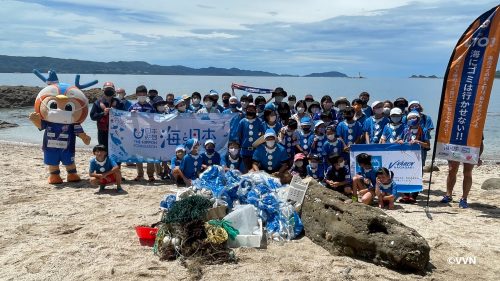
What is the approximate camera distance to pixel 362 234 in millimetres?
5918

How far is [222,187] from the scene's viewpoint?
732 centimetres

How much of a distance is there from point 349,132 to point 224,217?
3.96 m

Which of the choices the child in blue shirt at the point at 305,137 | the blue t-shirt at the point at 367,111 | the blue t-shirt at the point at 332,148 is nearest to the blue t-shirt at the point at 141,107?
the child in blue shirt at the point at 305,137

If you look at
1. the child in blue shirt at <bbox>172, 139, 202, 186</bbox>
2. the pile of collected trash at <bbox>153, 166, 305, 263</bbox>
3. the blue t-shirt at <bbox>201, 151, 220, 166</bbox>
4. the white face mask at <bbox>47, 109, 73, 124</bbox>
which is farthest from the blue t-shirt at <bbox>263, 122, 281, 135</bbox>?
the white face mask at <bbox>47, 109, 73, 124</bbox>

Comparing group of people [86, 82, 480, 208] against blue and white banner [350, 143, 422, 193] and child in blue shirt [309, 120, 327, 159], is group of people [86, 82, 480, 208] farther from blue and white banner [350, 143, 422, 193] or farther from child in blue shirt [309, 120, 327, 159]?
blue and white banner [350, 143, 422, 193]

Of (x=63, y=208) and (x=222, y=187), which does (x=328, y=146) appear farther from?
(x=63, y=208)

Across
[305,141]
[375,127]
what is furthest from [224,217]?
[375,127]

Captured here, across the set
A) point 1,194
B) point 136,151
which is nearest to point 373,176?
point 136,151

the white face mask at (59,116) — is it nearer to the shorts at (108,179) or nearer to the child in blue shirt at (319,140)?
the shorts at (108,179)

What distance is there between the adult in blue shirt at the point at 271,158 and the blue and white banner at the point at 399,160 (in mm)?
1357

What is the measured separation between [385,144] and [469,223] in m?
2.16

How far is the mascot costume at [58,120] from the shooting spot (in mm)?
9727

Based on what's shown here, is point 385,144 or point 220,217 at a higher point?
point 385,144

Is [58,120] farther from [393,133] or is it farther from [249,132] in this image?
[393,133]
